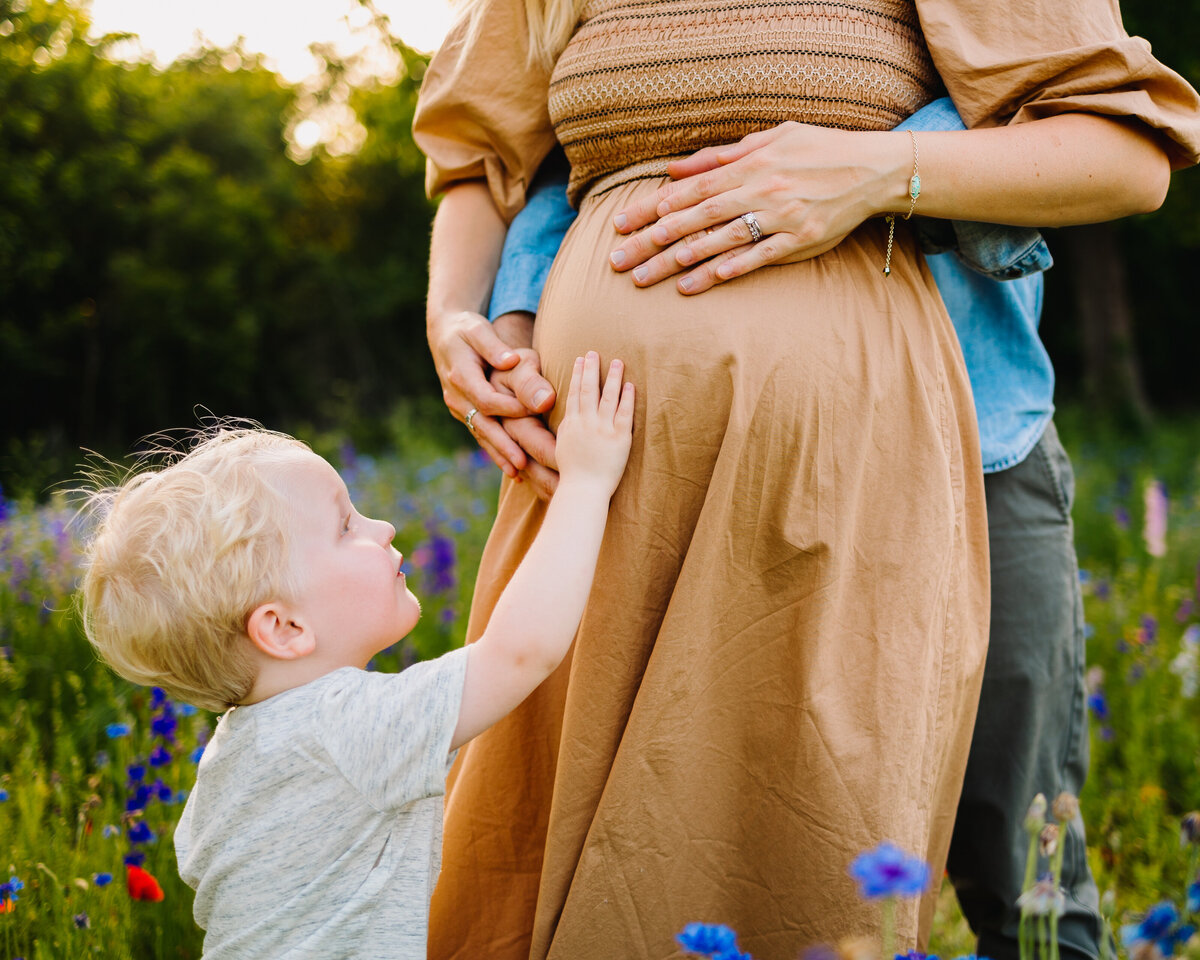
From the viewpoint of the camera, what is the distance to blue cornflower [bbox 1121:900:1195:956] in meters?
0.96

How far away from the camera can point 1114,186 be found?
4.51 feet

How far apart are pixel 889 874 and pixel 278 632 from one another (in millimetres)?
897

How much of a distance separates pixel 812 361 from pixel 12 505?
4392mm

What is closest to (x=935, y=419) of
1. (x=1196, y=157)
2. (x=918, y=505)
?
(x=918, y=505)

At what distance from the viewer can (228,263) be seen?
1391 centimetres

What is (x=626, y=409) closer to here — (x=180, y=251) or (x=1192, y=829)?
(x=1192, y=829)

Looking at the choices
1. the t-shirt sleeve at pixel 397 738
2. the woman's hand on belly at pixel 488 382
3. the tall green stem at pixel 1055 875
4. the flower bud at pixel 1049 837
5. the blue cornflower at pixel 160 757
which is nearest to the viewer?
the tall green stem at pixel 1055 875

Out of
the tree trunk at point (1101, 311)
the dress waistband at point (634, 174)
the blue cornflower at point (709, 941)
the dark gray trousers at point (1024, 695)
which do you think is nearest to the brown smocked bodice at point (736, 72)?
the dress waistband at point (634, 174)

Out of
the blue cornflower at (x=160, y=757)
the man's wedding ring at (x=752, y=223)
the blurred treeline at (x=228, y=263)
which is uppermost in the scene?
the blurred treeline at (x=228, y=263)

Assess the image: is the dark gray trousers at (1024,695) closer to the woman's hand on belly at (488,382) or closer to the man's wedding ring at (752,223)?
the man's wedding ring at (752,223)

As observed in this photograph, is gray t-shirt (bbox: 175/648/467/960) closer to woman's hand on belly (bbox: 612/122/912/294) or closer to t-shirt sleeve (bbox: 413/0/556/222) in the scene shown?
woman's hand on belly (bbox: 612/122/912/294)

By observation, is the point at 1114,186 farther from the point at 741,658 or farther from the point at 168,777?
the point at 168,777

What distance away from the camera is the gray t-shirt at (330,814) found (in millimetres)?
1288

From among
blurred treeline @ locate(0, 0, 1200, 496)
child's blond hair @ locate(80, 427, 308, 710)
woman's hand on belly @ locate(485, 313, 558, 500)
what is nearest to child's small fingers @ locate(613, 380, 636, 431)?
woman's hand on belly @ locate(485, 313, 558, 500)
